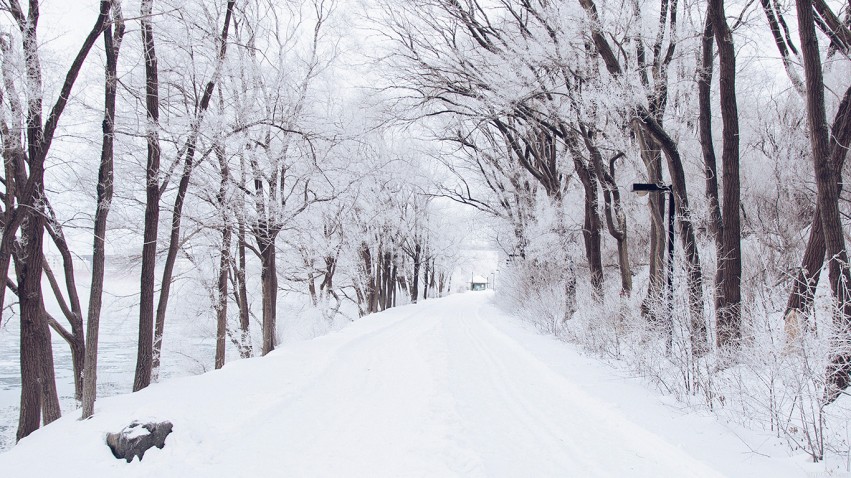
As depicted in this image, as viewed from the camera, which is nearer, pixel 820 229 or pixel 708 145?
pixel 820 229

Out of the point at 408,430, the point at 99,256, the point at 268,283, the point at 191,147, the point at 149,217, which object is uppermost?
the point at 191,147

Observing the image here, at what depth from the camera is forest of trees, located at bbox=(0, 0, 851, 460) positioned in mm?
5926

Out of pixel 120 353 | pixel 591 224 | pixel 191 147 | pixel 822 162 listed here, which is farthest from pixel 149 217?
pixel 120 353

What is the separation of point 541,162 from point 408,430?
1270 cm

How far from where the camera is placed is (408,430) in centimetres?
517

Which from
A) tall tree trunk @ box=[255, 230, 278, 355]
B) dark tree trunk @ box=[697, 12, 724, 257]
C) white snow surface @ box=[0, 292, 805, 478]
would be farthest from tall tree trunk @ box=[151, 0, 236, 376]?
dark tree trunk @ box=[697, 12, 724, 257]

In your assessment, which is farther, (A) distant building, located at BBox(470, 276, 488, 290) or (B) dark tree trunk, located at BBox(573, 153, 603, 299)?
(A) distant building, located at BBox(470, 276, 488, 290)

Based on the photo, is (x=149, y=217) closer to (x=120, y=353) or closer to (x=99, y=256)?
(x=99, y=256)

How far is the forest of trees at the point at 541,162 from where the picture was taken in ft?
19.4

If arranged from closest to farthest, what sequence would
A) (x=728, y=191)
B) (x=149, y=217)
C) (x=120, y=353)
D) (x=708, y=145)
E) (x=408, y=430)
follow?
(x=408, y=430)
(x=728, y=191)
(x=708, y=145)
(x=149, y=217)
(x=120, y=353)

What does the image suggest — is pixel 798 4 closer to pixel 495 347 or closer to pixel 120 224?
pixel 495 347

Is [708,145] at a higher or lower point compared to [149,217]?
higher

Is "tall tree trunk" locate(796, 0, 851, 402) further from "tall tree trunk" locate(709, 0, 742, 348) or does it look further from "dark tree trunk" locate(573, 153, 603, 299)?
"dark tree trunk" locate(573, 153, 603, 299)

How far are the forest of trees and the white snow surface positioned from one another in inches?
29.4
